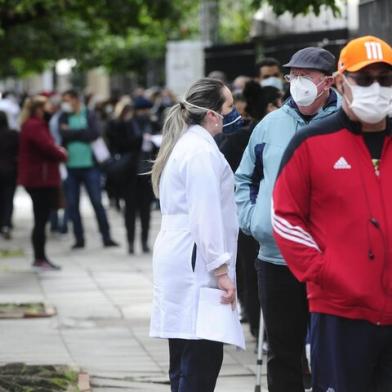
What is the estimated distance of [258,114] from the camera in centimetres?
876

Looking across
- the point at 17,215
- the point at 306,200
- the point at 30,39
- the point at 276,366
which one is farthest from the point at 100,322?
the point at 30,39

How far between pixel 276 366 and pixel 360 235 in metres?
1.76

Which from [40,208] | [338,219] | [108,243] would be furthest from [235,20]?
[338,219]

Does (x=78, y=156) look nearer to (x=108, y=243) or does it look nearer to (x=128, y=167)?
(x=128, y=167)

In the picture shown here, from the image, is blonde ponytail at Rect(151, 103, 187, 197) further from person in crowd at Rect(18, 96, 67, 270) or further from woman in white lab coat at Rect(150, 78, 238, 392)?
person in crowd at Rect(18, 96, 67, 270)

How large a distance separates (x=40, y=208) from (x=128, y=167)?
220 cm

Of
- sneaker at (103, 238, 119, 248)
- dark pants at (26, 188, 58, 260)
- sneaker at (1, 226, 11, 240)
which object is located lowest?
sneaker at (1, 226, 11, 240)

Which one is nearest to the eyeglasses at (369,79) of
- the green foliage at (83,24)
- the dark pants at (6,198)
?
the green foliage at (83,24)

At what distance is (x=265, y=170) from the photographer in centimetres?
644

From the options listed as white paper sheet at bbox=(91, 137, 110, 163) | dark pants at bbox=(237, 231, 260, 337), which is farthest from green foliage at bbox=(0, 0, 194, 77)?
dark pants at bbox=(237, 231, 260, 337)

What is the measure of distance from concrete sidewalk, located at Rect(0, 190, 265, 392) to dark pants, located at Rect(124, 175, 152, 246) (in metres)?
0.44

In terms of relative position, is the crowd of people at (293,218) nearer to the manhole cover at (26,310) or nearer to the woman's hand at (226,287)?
the woman's hand at (226,287)

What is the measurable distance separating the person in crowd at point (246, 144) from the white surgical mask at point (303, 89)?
2.16 m

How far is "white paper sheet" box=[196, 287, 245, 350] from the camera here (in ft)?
19.2
